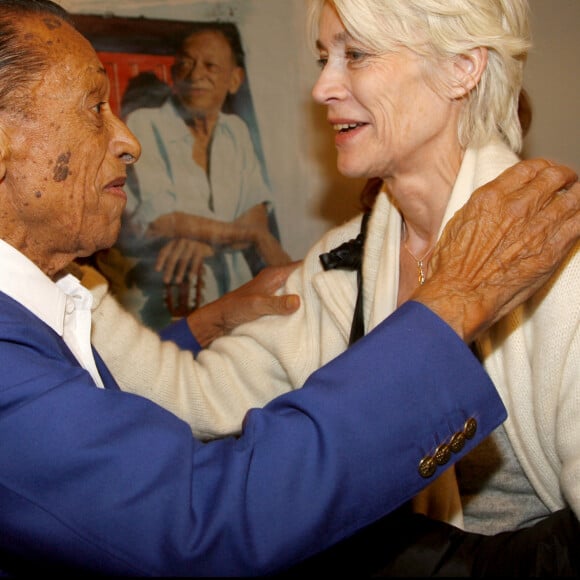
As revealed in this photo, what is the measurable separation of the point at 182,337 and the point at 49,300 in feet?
2.52

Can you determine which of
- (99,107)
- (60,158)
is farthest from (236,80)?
(60,158)

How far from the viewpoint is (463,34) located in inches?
54.4

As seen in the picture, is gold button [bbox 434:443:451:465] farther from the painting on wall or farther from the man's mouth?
the painting on wall

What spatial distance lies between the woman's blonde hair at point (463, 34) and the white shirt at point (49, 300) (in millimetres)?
721

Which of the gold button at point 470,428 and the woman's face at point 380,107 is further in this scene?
the woman's face at point 380,107

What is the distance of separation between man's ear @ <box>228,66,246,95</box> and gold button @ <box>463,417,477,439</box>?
1.34m

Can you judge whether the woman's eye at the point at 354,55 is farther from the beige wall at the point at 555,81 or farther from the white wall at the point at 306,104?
the beige wall at the point at 555,81

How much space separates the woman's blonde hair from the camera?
1.36 metres

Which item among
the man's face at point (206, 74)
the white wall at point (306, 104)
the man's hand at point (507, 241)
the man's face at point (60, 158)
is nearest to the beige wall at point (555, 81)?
the white wall at point (306, 104)

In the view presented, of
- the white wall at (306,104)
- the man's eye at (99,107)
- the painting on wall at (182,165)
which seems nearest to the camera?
the man's eye at (99,107)

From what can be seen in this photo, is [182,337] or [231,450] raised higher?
[231,450]

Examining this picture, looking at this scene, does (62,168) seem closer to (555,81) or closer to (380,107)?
(380,107)

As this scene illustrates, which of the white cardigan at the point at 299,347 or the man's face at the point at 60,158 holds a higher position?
the man's face at the point at 60,158

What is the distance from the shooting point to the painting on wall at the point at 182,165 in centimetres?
194
